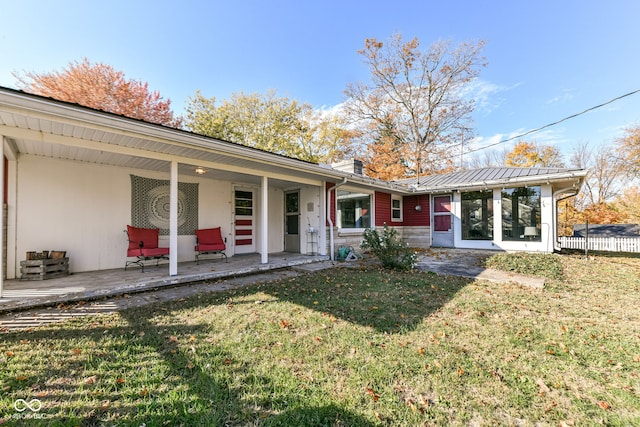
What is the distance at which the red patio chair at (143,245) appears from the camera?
537cm

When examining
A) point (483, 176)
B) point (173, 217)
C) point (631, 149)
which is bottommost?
point (173, 217)

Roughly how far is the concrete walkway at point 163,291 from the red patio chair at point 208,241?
22.7 inches

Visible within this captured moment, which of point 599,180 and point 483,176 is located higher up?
point 599,180

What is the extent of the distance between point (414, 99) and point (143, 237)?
57.1 feet

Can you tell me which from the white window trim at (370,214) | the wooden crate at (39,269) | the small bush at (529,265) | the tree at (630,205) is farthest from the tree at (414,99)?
the wooden crate at (39,269)

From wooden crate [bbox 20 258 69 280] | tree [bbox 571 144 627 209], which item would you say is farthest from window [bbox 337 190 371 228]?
tree [bbox 571 144 627 209]

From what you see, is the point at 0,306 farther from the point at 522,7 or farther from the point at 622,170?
the point at 622,170

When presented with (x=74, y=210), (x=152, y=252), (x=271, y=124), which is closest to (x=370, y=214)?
(x=152, y=252)

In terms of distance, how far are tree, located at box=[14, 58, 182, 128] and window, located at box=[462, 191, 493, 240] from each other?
577 inches

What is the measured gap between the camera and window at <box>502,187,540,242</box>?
8.52 m

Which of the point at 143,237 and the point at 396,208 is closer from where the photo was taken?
the point at 143,237

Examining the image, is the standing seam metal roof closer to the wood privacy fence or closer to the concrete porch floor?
the wood privacy fence

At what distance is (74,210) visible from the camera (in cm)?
539

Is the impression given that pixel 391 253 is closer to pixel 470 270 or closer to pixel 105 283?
pixel 470 270
